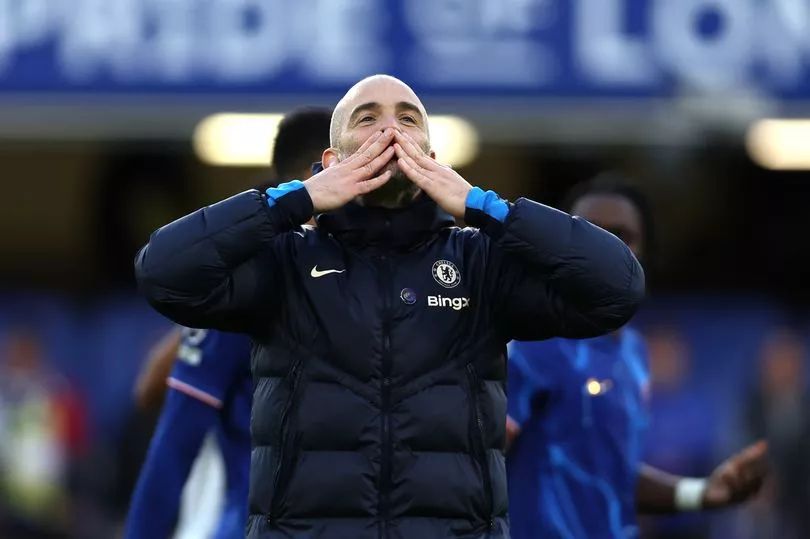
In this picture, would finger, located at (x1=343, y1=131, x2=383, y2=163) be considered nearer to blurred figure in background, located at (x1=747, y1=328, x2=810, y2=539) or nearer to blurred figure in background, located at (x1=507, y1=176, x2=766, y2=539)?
blurred figure in background, located at (x1=507, y1=176, x2=766, y2=539)

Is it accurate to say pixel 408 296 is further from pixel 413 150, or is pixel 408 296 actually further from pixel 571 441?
pixel 571 441

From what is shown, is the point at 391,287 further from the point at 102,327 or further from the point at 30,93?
the point at 102,327

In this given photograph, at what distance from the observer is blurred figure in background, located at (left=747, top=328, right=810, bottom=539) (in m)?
12.3

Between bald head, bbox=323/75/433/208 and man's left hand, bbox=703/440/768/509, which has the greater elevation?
bald head, bbox=323/75/433/208

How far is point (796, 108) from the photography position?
995 centimetres

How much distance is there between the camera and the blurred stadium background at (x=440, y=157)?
9648mm

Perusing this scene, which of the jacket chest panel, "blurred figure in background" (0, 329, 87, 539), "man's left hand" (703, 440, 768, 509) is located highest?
the jacket chest panel

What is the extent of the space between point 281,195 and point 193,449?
3.82ft

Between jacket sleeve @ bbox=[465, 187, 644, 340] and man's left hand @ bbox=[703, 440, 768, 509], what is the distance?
68.0 inches

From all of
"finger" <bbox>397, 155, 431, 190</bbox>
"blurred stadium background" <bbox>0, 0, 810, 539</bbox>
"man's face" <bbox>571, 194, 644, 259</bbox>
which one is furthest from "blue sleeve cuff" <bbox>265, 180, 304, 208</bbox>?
"blurred stadium background" <bbox>0, 0, 810, 539</bbox>

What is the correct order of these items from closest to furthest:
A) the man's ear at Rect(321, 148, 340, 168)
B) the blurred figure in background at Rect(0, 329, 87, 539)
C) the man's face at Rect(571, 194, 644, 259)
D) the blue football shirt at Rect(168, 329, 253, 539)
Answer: the man's ear at Rect(321, 148, 340, 168) → the blue football shirt at Rect(168, 329, 253, 539) → the man's face at Rect(571, 194, 644, 259) → the blurred figure in background at Rect(0, 329, 87, 539)

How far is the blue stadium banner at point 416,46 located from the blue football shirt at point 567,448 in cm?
432

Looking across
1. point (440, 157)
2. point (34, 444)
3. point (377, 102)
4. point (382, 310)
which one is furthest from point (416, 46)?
point (382, 310)

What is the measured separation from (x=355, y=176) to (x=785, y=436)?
28.9ft
